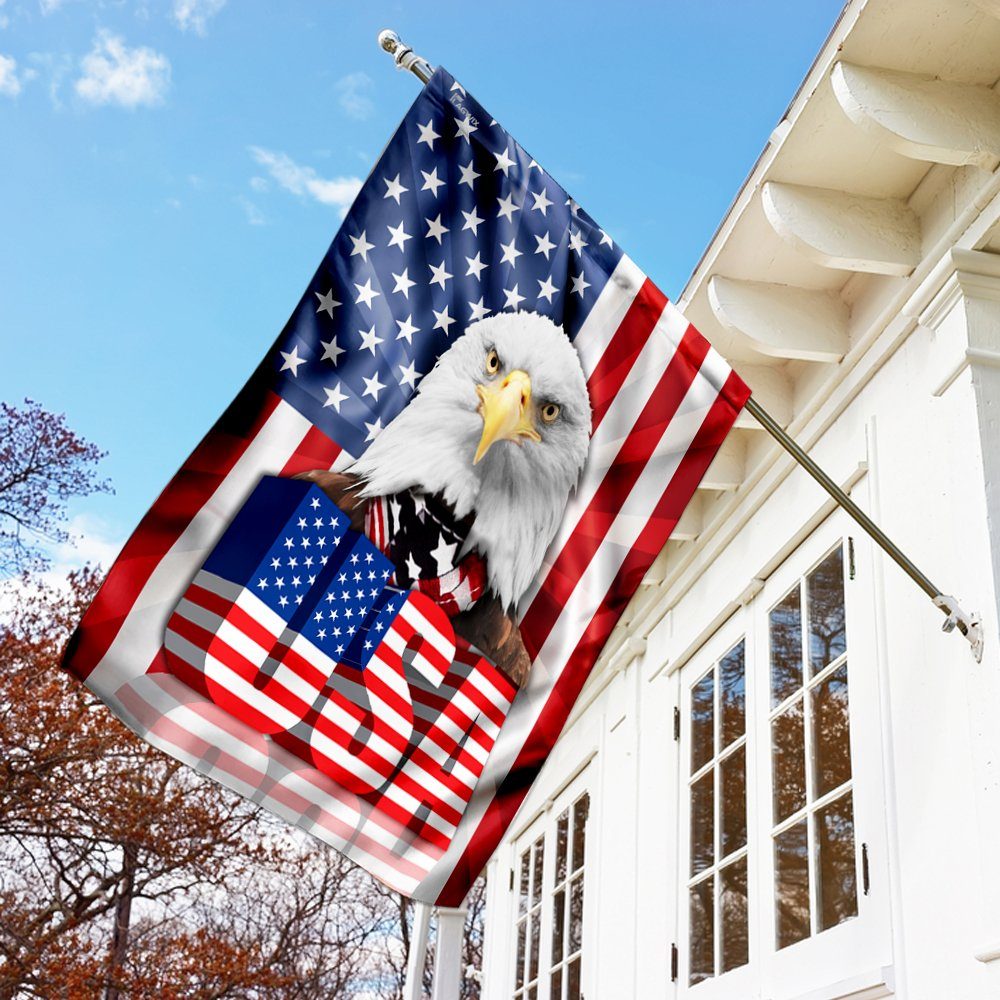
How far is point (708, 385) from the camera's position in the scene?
3.31 metres

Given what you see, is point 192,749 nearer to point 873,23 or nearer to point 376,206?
point 376,206

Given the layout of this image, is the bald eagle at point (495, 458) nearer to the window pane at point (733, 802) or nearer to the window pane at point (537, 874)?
the window pane at point (733, 802)

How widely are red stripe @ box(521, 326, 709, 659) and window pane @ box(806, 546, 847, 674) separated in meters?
1.00

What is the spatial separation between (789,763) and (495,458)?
1.56 m

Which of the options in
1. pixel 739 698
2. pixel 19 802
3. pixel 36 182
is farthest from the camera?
pixel 36 182

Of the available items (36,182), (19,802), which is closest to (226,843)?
(19,802)

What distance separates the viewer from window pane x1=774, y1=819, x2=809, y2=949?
3823 mm

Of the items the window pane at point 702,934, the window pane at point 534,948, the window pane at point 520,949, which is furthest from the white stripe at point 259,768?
the window pane at point 520,949

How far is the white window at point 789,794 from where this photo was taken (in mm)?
3553

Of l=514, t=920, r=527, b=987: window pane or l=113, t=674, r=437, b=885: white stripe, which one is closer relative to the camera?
l=113, t=674, r=437, b=885: white stripe

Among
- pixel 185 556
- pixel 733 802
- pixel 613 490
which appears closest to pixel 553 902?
pixel 733 802

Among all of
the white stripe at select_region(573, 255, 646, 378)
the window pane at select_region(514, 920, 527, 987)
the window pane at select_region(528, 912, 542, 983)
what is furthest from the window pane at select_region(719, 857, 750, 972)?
the window pane at select_region(514, 920, 527, 987)

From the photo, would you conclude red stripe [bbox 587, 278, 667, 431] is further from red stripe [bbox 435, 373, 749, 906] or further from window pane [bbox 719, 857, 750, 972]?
window pane [bbox 719, 857, 750, 972]

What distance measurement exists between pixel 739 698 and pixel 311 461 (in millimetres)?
2166
